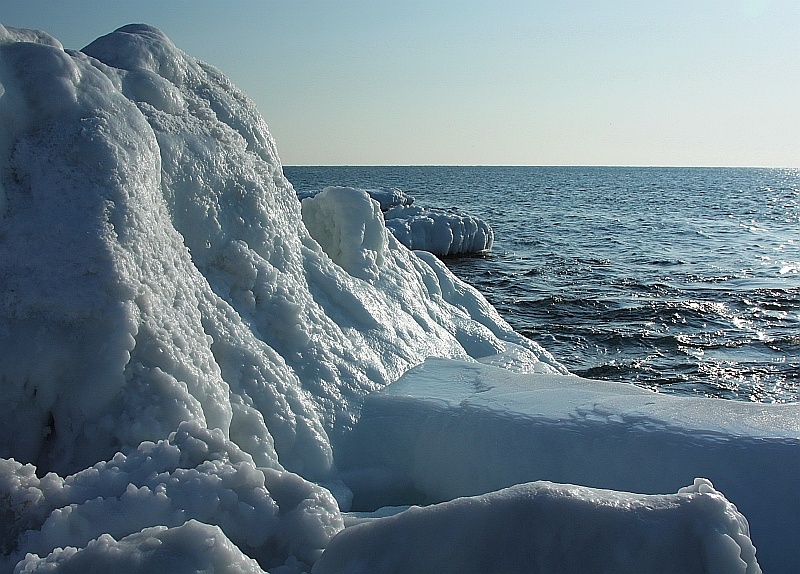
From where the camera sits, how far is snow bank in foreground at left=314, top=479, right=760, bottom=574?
5.80 ft

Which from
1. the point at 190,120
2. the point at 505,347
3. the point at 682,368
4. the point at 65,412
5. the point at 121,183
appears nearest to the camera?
the point at 65,412

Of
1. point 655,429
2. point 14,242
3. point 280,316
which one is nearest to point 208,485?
point 14,242

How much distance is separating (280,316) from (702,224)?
30899 mm

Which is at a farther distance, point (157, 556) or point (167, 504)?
point (167, 504)

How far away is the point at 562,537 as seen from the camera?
1804mm

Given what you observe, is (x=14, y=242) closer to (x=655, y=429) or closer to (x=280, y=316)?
(x=280, y=316)

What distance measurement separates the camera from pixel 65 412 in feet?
8.86

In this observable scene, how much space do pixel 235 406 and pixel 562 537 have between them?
70.5 inches

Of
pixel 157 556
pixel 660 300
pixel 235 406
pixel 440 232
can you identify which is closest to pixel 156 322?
pixel 235 406

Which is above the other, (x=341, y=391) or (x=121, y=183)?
(x=121, y=183)

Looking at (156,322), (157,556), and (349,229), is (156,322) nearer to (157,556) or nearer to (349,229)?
(157,556)

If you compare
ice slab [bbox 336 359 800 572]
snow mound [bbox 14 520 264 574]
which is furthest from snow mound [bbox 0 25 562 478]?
snow mound [bbox 14 520 264 574]

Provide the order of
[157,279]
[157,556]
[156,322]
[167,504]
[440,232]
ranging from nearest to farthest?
[157,556] < [167,504] < [156,322] < [157,279] < [440,232]

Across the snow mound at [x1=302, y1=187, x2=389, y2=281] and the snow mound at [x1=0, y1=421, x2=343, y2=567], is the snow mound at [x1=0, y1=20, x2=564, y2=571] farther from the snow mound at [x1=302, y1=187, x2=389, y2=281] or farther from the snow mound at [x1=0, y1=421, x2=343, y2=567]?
the snow mound at [x1=302, y1=187, x2=389, y2=281]
